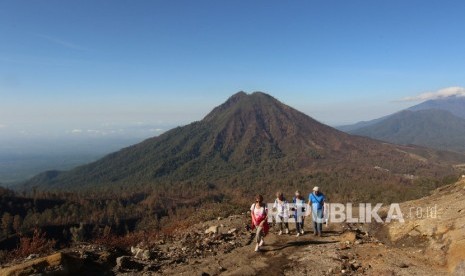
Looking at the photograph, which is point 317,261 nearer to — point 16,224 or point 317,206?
point 317,206

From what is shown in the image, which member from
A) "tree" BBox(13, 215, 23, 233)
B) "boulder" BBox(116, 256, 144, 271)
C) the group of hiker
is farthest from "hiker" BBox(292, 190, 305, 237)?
"tree" BBox(13, 215, 23, 233)

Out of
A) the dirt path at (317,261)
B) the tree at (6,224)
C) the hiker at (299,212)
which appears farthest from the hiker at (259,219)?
the tree at (6,224)

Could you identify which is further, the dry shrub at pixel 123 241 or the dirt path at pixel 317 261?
the dry shrub at pixel 123 241

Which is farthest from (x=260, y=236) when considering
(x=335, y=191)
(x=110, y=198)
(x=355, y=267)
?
(x=110, y=198)

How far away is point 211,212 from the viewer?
25.4m

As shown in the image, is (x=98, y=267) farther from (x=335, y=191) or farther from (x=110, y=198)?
(x=110, y=198)

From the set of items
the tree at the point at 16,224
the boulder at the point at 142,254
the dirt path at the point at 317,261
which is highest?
the boulder at the point at 142,254

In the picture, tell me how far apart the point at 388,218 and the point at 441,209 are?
2.43m

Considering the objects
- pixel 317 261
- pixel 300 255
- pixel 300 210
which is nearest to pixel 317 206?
pixel 300 210

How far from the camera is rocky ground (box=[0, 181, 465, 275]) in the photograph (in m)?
11.8

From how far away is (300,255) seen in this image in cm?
1412

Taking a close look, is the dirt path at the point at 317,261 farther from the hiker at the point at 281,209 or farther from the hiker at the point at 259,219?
the hiker at the point at 281,209

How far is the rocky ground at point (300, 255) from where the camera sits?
11.8 m

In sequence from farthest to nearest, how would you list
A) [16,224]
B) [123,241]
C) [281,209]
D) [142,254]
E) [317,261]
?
[16,224] < [123,241] < [281,209] < [142,254] < [317,261]
